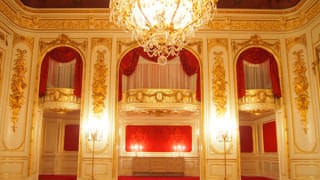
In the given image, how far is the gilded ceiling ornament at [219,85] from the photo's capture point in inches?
378

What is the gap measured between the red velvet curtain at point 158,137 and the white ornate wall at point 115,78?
15.0ft

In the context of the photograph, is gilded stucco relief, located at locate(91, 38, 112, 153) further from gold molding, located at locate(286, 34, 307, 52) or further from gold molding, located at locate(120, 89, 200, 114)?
gold molding, located at locate(286, 34, 307, 52)

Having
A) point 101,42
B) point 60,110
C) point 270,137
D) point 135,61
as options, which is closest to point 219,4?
point 135,61

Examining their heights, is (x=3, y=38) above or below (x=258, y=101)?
above

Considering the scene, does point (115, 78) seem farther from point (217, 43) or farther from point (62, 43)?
point (217, 43)

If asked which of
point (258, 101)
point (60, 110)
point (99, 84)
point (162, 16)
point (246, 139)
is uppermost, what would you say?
point (162, 16)

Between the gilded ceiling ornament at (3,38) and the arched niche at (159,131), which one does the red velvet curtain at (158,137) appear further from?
the gilded ceiling ornament at (3,38)

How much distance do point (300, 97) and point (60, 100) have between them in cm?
729

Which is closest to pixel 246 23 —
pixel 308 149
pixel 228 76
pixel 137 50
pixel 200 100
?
pixel 228 76

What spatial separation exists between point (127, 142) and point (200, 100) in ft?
17.5

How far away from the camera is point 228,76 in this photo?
32.1 ft

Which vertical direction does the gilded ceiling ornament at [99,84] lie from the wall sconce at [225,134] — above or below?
above

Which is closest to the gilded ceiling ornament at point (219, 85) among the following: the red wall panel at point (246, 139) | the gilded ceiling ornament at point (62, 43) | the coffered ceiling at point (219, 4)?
the coffered ceiling at point (219, 4)

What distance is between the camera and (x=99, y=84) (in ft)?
31.8
